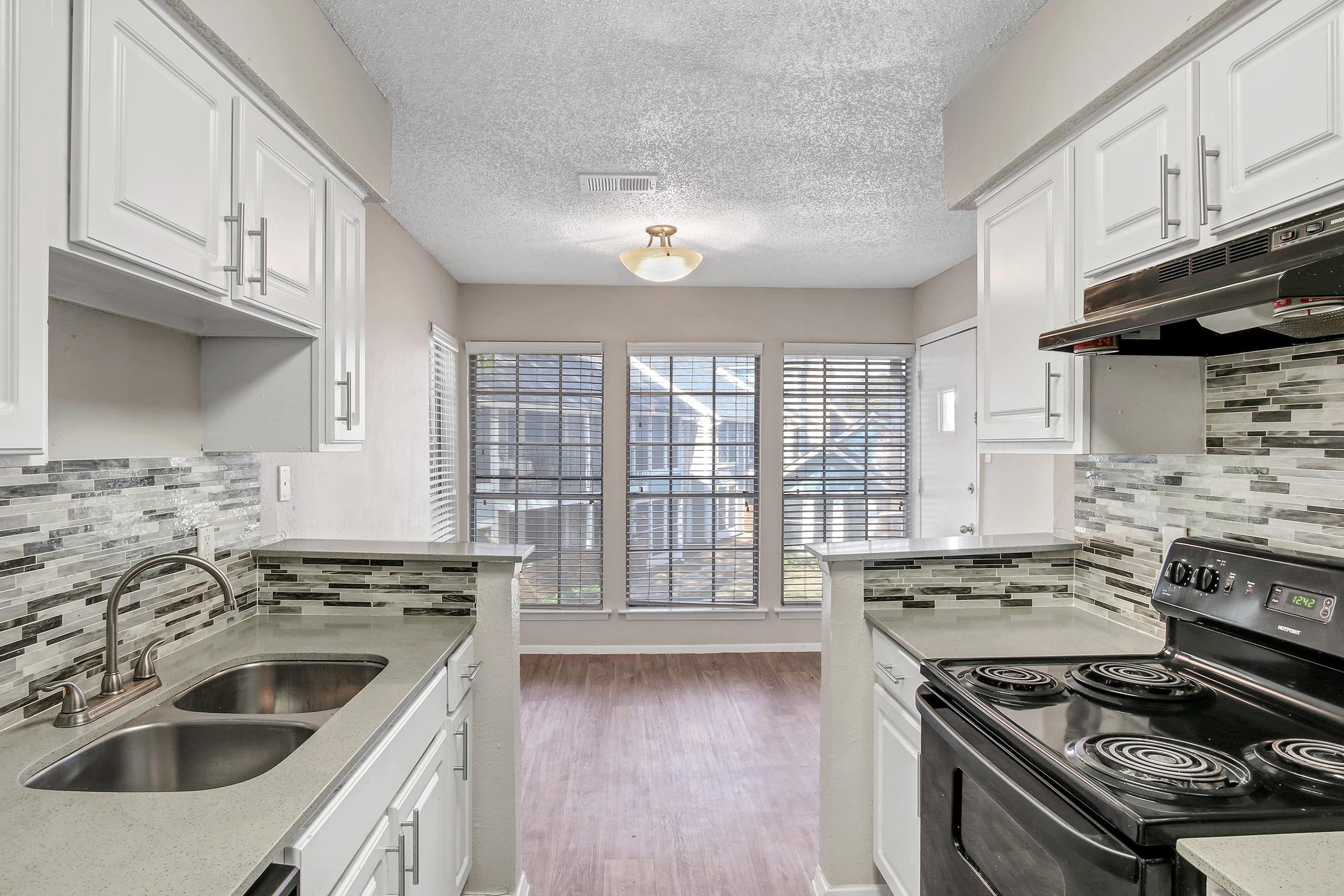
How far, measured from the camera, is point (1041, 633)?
2043mm

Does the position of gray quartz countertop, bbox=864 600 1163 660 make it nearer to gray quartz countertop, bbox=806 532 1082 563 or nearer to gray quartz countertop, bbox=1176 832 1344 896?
gray quartz countertop, bbox=806 532 1082 563

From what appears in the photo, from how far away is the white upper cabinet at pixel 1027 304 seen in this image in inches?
Result: 69.4

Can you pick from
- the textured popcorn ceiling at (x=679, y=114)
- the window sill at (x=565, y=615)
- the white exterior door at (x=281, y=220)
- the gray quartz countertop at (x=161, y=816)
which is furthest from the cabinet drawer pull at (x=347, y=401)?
the window sill at (x=565, y=615)

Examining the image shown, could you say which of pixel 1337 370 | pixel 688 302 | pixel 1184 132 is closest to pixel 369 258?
pixel 688 302

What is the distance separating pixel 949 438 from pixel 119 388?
413 centimetres

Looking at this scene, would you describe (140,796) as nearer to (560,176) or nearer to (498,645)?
(498,645)

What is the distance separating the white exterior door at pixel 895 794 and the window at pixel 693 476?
2.81m

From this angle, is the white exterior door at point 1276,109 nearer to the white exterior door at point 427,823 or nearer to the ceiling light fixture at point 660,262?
the white exterior door at point 427,823

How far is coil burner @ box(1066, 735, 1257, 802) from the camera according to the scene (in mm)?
1104

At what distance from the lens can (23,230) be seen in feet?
2.98

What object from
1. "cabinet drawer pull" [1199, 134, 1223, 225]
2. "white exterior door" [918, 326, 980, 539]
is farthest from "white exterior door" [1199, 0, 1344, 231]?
"white exterior door" [918, 326, 980, 539]

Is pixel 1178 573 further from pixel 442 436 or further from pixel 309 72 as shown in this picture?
pixel 442 436

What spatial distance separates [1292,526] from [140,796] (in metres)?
2.20

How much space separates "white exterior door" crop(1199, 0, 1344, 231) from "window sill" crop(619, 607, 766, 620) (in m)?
3.94
